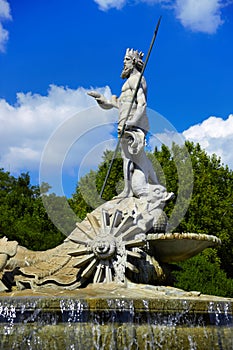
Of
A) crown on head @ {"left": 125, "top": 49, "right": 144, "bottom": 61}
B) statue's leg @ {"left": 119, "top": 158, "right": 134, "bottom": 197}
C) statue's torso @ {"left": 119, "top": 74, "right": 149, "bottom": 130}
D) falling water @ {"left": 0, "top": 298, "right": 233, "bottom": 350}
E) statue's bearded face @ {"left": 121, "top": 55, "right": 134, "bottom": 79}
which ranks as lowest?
falling water @ {"left": 0, "top": 298, "right": 233, "bottom": 350}

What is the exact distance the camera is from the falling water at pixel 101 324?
22.1ft

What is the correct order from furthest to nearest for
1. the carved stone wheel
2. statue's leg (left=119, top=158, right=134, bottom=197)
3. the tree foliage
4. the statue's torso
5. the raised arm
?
the tree foliage, the raised arm, the statue's torso, statue's leg (left=119, top=158, right=134, bottom=197), the carved stone wheel

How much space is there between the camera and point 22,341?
22.4ft

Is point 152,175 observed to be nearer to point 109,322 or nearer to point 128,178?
point 128,178

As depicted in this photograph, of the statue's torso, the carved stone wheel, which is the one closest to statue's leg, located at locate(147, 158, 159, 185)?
the statue's torso

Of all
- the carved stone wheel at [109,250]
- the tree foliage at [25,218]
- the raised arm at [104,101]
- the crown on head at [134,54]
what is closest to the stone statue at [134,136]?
the raised arm at [104,101]

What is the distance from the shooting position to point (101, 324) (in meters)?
6.90

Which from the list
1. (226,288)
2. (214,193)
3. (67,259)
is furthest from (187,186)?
(67,259)

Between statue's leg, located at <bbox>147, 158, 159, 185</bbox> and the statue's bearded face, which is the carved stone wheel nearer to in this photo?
statue's leg, located at <bbox>147, 158, 159, 185</bbox>

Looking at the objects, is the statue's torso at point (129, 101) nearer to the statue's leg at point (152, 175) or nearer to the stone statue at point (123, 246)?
the stone statue at point (123, 246)

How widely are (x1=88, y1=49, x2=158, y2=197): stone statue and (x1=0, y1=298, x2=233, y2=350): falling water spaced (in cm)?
452

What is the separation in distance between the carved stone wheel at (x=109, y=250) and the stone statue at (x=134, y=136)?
181 cm

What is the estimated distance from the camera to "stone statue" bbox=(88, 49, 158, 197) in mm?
11570

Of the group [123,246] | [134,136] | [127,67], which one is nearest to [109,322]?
[123,246]
